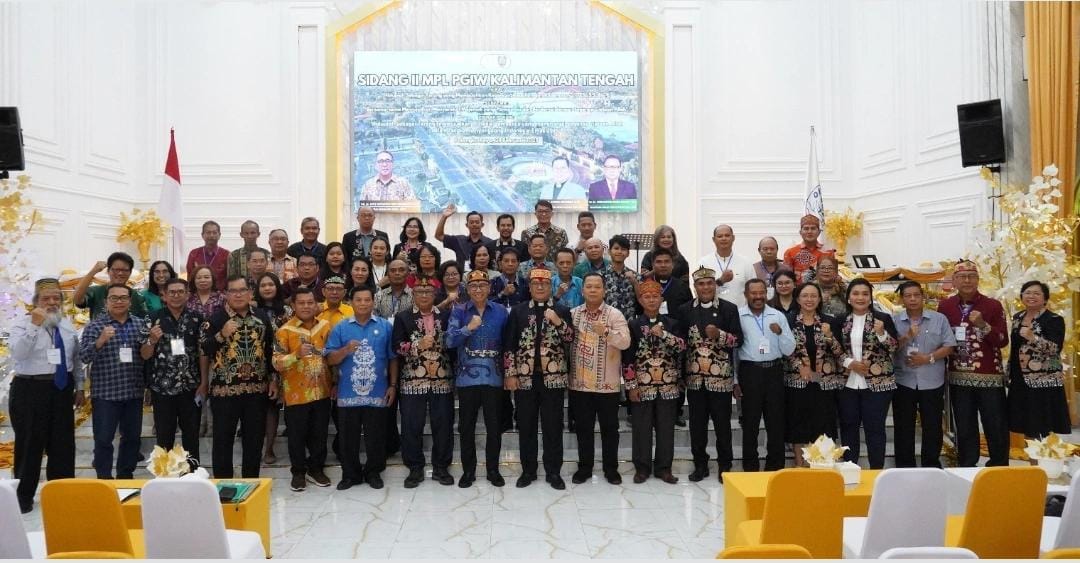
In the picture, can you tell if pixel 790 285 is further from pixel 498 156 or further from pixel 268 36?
pixel 268 36

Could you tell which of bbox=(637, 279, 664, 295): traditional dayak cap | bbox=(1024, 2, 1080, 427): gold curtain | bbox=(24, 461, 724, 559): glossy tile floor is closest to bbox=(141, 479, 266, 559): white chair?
bbox=(24, 461, 724, 559): glossy tile floor

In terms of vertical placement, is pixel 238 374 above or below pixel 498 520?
above

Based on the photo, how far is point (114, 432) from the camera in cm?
515

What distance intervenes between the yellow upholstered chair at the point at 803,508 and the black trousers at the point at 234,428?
11.6 ft

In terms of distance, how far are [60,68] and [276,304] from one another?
5.40 metres

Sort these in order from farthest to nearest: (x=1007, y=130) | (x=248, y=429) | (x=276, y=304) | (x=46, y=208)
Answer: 1. (x=46, y=208)
2. (x=1007, y=130)
3. (x=276, y=304)
4. (x=248, y=429)

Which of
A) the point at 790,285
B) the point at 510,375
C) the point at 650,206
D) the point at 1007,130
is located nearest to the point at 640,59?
the point at 650,206

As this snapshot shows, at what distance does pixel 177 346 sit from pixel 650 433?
325 cm

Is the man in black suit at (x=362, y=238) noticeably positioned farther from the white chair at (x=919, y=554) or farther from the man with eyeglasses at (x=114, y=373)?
the white chair at (x=919, y=554)

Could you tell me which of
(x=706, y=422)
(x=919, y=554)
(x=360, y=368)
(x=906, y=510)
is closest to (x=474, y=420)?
(x=360, y=368)

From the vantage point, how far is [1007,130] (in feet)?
24.8

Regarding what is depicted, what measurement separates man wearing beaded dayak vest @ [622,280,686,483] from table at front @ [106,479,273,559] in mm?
2581

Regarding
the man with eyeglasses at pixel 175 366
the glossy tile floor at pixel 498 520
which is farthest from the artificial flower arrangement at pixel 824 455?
the man with eyeglasses at pixel 175 366

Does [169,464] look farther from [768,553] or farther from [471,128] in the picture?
[471,128]
